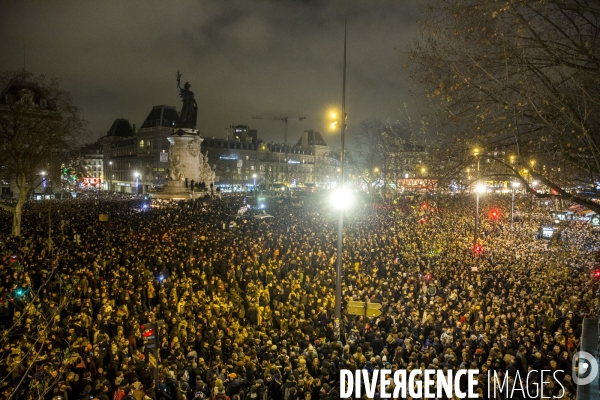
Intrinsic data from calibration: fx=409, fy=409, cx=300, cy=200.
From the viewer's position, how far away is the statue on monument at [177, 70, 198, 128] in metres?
45.3

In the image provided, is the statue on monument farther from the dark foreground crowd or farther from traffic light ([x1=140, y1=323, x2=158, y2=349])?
traffic light ([x1=140, y1=323, x2=158, y2=349])

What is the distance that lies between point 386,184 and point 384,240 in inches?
851

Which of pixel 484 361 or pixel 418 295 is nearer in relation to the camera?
pixel 484 361

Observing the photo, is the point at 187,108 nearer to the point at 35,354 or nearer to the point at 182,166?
the point at 182,166

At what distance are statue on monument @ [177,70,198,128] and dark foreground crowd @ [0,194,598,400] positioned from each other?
25.7 meters

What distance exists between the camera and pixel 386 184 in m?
42.5

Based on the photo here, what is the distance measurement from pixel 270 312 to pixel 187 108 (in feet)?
125

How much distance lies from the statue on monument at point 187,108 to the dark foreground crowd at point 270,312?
25681mm

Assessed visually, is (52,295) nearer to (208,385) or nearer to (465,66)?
(208,385)

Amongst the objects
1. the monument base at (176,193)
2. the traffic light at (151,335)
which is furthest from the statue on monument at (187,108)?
the traffic light at (151,335)

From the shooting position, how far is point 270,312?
1197cm

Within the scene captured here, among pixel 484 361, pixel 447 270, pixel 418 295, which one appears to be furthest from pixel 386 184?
pixel 484 361

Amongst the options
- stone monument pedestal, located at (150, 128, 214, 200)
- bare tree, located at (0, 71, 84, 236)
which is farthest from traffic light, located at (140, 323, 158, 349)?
stone monument pedestal, located at (150, 128, 214, 200)

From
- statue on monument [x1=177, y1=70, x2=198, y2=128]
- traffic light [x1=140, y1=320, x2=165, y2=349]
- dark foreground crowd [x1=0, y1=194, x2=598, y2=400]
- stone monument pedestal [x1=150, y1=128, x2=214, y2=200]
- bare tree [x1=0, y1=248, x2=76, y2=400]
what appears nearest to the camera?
bare tree [x1=0, y1=248, x2=76, y2=400]
